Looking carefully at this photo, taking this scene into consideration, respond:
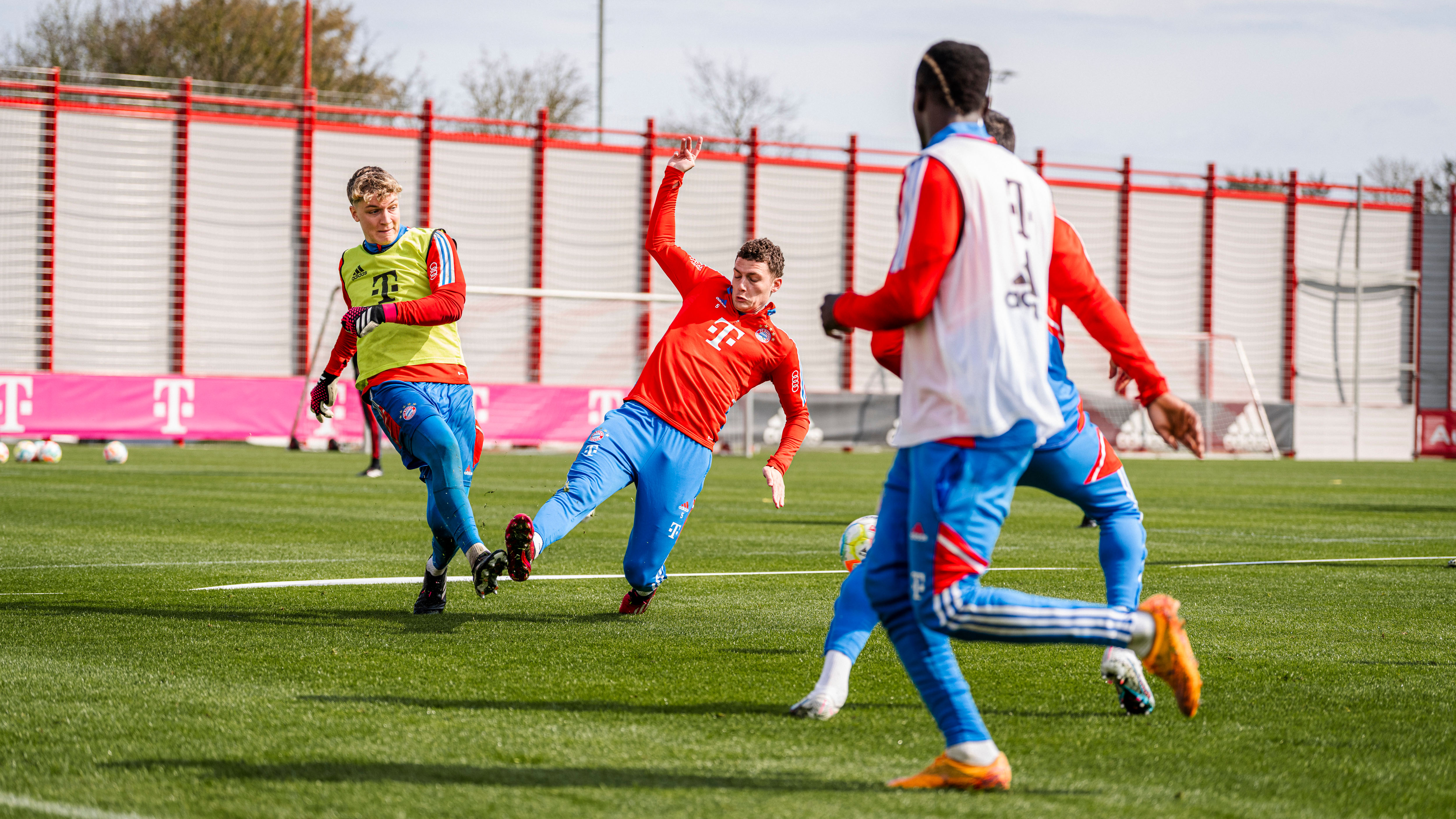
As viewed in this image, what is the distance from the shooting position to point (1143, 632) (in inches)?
145

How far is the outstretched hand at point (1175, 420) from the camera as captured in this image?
13.1 feet

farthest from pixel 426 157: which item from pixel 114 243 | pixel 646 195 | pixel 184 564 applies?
pixel 184 564

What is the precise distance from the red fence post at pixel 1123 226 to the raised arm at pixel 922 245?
3693cm

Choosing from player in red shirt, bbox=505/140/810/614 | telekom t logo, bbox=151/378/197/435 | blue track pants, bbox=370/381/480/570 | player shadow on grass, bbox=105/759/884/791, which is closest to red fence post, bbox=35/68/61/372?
telekom t logo, bbox=151/378/197/435

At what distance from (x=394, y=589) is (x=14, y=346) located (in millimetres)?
26112

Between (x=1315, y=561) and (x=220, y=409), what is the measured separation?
2206 centimetres

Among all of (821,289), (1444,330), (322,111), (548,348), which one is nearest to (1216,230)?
(1444,330)

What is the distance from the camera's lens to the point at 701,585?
805 centimetres

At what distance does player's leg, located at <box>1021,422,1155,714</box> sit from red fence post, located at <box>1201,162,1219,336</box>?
37098 mm

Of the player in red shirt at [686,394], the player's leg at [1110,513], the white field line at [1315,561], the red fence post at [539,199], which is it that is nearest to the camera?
the player's leg at [1110,513]

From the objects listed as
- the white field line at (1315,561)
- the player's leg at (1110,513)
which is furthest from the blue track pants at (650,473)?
the white field line at (1315,561)

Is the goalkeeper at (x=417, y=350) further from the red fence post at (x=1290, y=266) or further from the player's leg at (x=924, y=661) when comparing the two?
the red fence post at (x=1290, y=266)

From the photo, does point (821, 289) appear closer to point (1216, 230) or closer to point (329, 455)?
point (1216, 230)

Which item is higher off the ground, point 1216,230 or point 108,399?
point 1216,230
